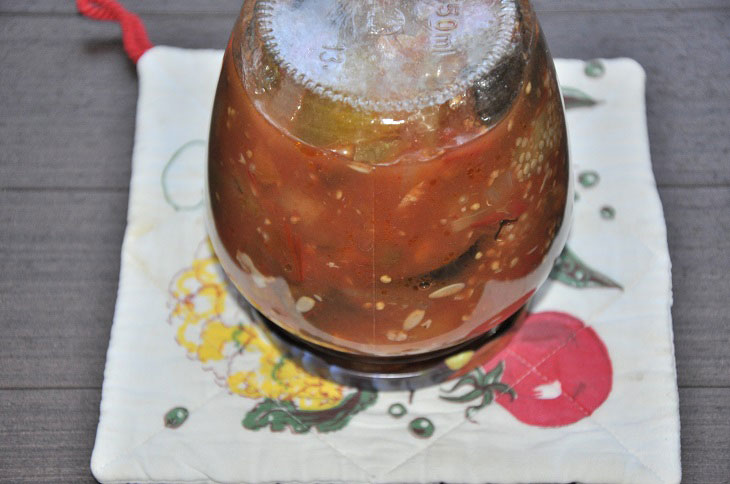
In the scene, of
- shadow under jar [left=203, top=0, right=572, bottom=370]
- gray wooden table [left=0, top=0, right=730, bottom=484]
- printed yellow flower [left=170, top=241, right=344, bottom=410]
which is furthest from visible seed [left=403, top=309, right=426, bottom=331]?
gray wooden table [left=0, top=0, right=730, bottom=484]

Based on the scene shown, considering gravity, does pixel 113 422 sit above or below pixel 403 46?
below

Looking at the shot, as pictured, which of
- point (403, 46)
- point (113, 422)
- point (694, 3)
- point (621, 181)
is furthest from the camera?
point (694, 3)

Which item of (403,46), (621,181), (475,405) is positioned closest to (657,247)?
(621,181)

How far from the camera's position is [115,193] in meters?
0.79

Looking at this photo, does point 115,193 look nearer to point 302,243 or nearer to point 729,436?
point 302,243

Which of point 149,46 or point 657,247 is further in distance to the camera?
point 149,46

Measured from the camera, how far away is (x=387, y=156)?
49 cm

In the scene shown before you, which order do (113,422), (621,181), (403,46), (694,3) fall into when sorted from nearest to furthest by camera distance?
(403,46) < (113,422) < (621,181) < (694,3)

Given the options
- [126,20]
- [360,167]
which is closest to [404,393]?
[360,167]

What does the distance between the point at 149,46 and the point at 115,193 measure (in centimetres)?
14

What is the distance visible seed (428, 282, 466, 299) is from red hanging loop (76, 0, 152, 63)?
0.40 metres

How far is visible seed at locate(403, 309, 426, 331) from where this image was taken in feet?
1.83

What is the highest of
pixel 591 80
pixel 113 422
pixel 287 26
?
pixel 287 26

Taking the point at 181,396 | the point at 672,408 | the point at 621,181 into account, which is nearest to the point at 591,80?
the point at 621,181
